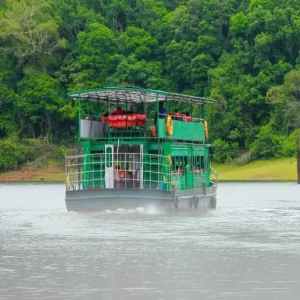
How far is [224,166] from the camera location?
95.4 m

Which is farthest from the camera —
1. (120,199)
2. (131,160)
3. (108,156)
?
(131,160)

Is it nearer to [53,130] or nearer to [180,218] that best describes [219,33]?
[53,130]

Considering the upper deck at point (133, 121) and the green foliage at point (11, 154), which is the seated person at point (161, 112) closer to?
the upper deck at point (133, 121)

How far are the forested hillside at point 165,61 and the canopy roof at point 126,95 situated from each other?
4751 centimetres

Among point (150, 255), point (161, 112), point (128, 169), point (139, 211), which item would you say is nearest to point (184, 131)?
point (161, 112)

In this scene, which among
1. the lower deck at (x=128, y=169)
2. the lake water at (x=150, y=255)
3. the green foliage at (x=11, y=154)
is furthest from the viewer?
the green foliage at (x=11, y=154)

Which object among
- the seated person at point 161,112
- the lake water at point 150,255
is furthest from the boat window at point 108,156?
the lake water at point 150,255

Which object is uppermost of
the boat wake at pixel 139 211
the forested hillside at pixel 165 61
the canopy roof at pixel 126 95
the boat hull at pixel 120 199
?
the forested hillside at pixel 165 61

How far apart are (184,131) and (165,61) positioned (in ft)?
Result: 193

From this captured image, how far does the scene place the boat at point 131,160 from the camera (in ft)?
139

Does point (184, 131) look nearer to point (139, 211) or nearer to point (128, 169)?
point (128, 169)

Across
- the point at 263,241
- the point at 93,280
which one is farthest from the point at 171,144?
the point at 93,280

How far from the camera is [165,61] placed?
105750 mm

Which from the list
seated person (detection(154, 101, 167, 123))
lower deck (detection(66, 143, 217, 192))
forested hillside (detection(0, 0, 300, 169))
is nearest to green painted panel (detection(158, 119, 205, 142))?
lower deck (detection(66, 143, 217, 192))
